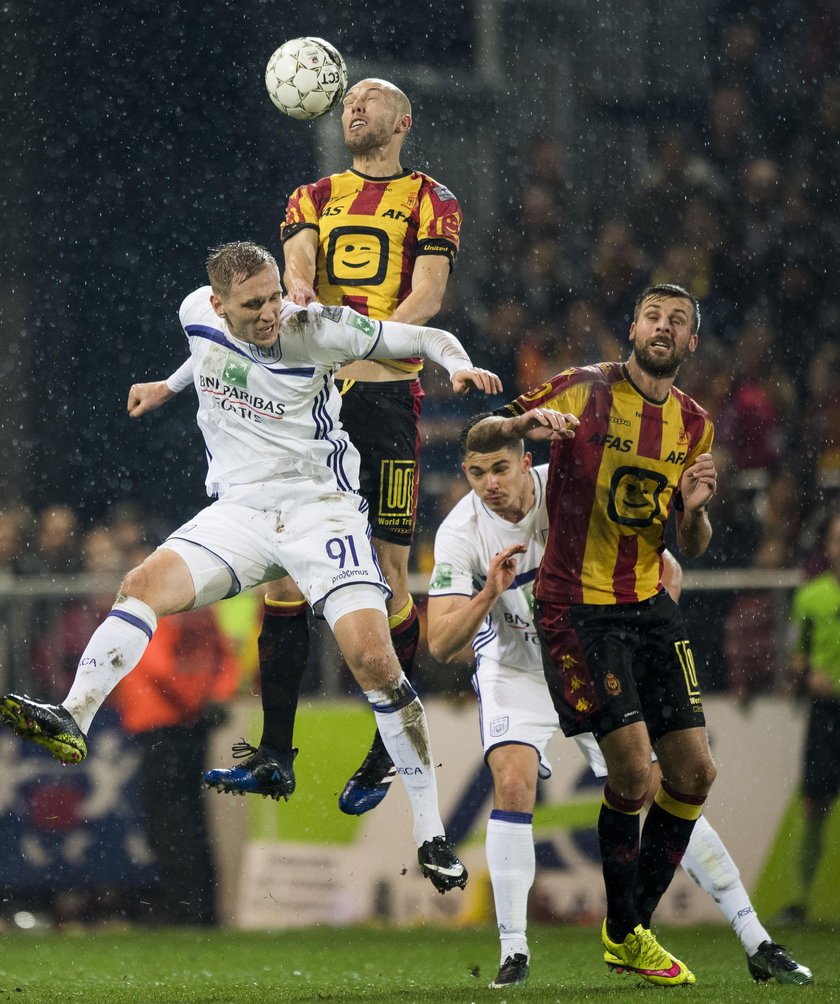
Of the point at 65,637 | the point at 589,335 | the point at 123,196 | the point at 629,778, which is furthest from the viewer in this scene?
the point at 123,196

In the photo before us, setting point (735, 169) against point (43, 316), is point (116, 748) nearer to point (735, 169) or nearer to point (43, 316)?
point (43, 316)

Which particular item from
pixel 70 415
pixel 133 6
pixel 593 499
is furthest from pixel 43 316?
pixel 593 499

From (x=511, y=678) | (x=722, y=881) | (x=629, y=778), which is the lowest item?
(x=722, y=881)

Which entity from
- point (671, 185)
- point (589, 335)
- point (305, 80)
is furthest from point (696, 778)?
point (671, 185)

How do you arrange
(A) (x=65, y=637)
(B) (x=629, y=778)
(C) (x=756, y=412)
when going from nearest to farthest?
1. (B) (x=629, y=778)
2. (A) (x=65, y=637)
3. (C) (x=756, y=412)

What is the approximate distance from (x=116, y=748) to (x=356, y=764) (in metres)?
1.35

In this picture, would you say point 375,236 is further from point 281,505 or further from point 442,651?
point 442,651

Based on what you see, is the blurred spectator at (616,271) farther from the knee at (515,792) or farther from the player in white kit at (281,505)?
the player in white kit at (281,505)

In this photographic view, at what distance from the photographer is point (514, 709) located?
6.79m

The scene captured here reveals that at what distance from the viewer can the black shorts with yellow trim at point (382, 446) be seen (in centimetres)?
661

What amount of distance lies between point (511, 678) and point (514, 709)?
0.64ft

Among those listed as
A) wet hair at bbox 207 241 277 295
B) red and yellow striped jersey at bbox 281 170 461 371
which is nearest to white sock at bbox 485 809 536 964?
red and yellow striped jersey at bbox 281 170 461 371

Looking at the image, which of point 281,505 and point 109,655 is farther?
point 281,505

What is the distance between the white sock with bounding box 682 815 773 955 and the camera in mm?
6477
